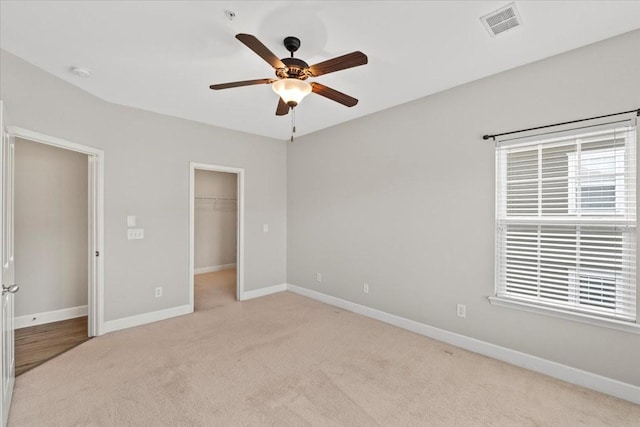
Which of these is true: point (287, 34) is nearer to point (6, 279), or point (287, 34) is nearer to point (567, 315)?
point (6, 279)

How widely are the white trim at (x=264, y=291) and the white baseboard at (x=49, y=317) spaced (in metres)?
2.15

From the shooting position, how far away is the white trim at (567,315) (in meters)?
2.22

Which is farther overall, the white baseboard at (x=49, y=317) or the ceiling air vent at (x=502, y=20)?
the white baseboard at (x=49, y=317)

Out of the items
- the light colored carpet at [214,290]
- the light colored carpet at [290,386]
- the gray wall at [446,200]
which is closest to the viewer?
the light colored carpet at [290,386]

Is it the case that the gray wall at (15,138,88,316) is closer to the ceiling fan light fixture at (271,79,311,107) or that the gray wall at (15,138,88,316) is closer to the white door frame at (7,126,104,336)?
the white door frame at (7,126,104,336)

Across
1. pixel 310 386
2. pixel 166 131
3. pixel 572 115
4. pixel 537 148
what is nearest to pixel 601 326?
pixel 537 148

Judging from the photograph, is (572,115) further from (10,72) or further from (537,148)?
(10,72)

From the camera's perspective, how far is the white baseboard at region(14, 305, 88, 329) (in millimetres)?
3578

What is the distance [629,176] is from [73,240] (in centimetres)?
Result: 591

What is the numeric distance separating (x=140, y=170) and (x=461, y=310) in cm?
411

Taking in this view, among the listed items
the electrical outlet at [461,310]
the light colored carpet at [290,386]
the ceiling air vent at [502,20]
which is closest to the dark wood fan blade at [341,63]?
the ceiling air vent at [502,20]

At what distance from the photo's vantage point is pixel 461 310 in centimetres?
311

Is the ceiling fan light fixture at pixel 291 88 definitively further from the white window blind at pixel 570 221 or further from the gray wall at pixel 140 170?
the gray wall at pixel 140 170

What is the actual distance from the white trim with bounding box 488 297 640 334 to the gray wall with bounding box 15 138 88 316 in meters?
5.06
